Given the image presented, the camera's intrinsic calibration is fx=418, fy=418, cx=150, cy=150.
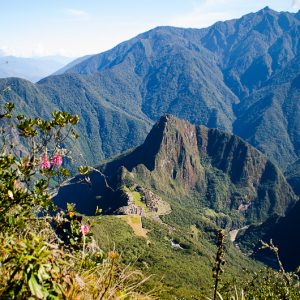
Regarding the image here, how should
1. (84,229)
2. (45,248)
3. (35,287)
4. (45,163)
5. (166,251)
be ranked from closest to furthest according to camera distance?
(35,287) → (45,248) → (84,229) → (45,163) → (166,251)

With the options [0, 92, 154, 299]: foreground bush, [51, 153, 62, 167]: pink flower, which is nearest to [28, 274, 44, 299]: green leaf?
[0, 92, 154, 299]: foreground bush

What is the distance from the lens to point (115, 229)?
430 feet

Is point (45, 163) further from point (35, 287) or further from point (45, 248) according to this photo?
point (35, 287)

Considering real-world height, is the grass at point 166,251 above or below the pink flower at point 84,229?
below

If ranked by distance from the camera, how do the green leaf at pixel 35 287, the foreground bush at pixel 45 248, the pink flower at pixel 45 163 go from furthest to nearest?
the pink flower at pixel 45 163 < the foreground bush at pixel 45 248 < the green leaf at pixel 35 287

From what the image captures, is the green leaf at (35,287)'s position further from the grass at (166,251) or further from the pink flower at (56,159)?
the grass at (166,251)

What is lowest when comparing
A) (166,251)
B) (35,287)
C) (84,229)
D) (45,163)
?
(166,251)

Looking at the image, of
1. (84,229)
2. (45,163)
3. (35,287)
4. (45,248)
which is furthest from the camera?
(45,163)

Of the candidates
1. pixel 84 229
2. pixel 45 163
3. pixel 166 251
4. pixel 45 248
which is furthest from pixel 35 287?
pixel 166 251

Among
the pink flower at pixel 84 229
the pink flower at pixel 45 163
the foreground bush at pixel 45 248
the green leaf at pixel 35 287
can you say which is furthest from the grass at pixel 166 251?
the green leaf at pixel 35 287

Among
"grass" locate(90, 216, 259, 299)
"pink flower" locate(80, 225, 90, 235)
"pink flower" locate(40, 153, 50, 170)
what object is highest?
"pink flower" locate(40, 153, 50, 170)

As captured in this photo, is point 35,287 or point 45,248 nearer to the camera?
point 35,287

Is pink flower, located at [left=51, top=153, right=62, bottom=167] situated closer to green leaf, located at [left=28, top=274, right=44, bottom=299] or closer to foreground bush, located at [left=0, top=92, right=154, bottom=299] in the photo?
foreground bush, located at [left=0, top=92, right=154, bottom=299]

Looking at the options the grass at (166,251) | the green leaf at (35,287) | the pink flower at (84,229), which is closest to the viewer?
the green leaf at (35,287)
